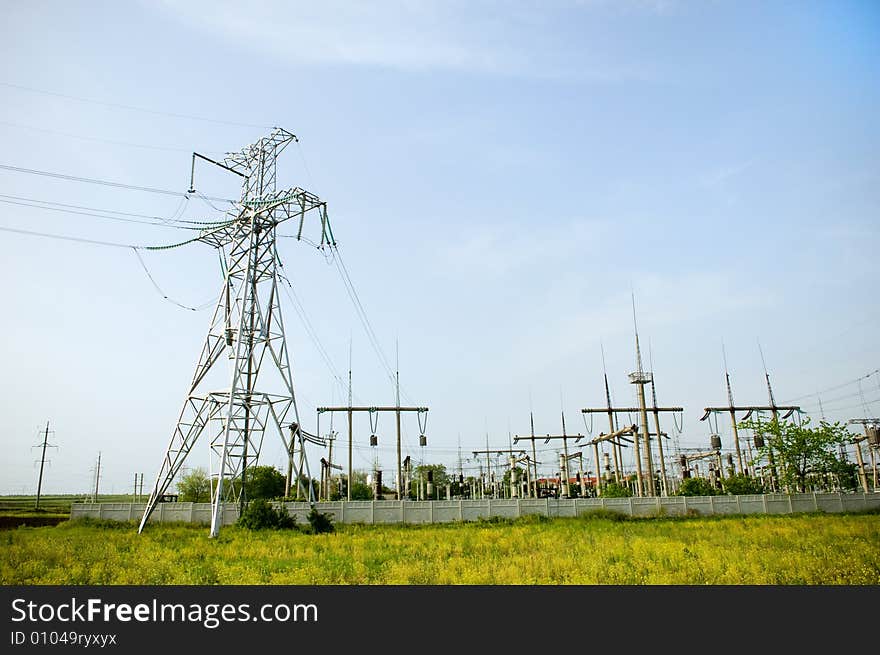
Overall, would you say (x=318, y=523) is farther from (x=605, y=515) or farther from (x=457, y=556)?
(x=605, y=515)

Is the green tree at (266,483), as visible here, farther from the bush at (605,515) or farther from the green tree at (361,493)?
the bush at (605,515)

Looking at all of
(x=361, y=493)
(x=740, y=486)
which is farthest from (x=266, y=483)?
(x=740, y=486)

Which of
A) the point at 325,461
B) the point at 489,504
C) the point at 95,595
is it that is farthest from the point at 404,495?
the point at 95,595

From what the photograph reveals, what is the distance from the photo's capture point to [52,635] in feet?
27.3

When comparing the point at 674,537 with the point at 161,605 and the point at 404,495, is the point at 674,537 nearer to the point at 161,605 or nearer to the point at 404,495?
the point at 161,605

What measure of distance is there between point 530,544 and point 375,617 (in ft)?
46.7

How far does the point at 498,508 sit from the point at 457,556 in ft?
→ 60.1

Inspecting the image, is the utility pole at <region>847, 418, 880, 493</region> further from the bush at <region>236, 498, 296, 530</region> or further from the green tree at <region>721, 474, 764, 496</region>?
the bush at <region>236, 498, 296, 530</region>

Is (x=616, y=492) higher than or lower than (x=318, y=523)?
higher

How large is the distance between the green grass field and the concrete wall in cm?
429

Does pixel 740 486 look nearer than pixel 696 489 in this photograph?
No

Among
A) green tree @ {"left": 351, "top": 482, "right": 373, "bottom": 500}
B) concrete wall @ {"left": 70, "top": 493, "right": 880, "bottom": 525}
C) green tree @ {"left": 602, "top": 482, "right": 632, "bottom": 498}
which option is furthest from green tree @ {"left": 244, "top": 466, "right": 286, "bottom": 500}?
green tree @ {"left": 602, "top": 482, "right": 632, "bottom": 498}

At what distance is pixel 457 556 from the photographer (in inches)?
704

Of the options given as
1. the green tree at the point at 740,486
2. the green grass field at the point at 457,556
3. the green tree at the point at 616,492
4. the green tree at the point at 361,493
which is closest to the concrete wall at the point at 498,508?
the green grass field at the point at 457,556
